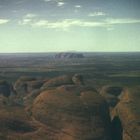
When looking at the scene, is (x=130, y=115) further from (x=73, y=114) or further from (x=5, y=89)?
(x=5, y=89)

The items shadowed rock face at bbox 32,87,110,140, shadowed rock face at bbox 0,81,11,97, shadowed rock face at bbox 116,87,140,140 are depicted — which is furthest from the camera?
shadowed rock face at bbox 0,81,11,97

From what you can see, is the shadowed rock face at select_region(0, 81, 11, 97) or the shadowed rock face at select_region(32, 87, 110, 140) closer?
the shadowed rock face at select_region(32, 87, 110, 140)

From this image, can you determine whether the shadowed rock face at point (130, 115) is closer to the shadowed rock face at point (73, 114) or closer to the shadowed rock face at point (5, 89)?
the shadowed rock face at point (73, 114)

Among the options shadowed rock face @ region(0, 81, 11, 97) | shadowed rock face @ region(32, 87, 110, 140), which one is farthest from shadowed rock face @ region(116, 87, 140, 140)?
shadowed rock face @ region(0, 81, 11, 97)

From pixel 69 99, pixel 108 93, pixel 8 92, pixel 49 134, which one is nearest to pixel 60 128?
pixel 49 134

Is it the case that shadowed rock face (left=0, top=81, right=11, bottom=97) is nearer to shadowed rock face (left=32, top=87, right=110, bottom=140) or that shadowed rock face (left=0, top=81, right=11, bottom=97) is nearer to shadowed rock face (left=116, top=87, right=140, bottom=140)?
shadowed rock face (left=32, top=87, right=110, bottom=140)

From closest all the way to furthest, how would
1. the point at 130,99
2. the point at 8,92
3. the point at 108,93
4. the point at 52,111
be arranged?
the point at 52,111, the point at 130,99, the point at 108,93, the point at 8,92

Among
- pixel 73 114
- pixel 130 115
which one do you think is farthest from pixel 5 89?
pixel 130 115

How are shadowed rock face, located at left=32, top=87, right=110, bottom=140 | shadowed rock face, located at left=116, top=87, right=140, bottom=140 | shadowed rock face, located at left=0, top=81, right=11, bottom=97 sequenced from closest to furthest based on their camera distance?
shadowed rock face, located at left=32, top=87, right=110, bottom=140
shadowed rock face, located at left=116, top=87, right=140, bottom=140
shadowed rock face, located at left=0, top=81, right=11, bottom=97

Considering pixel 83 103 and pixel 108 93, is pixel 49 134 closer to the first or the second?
pixel 83 103
